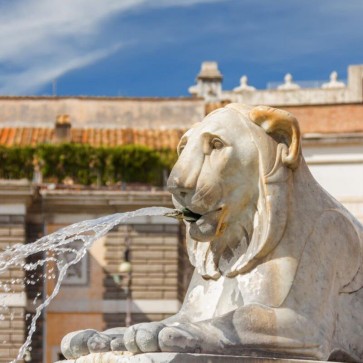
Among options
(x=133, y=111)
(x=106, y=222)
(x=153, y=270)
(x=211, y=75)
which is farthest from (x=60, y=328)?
(x=106, y=222)

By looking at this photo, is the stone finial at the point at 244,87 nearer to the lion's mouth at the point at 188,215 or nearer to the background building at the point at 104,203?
the background building at the point at 104,203

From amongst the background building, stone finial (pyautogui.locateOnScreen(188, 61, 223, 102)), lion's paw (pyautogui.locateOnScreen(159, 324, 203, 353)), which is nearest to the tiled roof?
the background building

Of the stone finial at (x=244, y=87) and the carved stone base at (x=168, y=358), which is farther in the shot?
the stone finial at (x=244, y=87)

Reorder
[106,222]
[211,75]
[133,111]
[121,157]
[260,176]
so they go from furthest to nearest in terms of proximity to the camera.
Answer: [211,75] < [133,111] < [121,157] < [106,222] < [260,176]

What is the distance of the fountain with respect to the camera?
24.1ft

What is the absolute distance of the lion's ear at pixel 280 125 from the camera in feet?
24.9

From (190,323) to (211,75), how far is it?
5038 cm

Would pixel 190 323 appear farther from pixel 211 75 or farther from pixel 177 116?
pixel 211 75

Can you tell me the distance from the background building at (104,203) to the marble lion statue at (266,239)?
1232 inches

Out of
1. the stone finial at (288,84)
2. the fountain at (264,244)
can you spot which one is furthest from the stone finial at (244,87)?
the fountain at (264,244)

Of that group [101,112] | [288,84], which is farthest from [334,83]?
[101,112]

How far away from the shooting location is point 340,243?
25.3 ft

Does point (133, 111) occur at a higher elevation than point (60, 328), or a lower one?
higher

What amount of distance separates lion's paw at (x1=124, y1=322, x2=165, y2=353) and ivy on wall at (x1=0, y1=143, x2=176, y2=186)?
35133 millimetres
